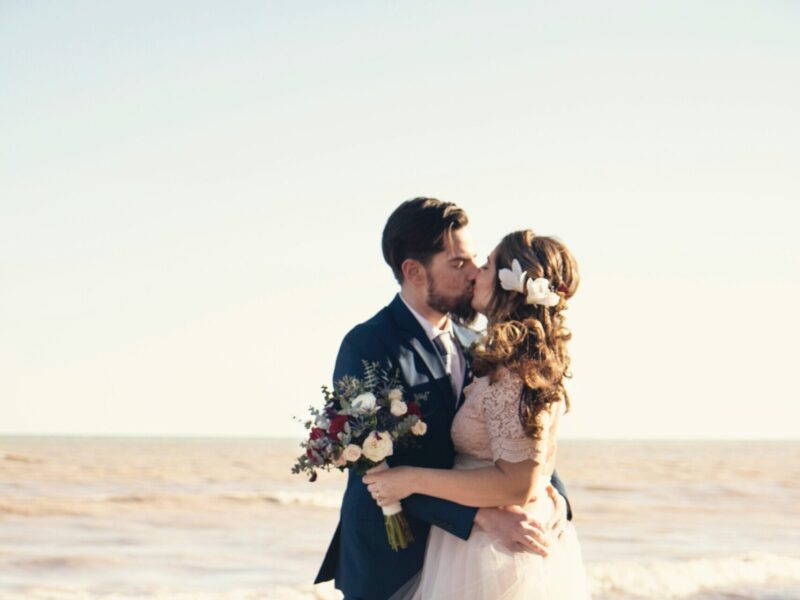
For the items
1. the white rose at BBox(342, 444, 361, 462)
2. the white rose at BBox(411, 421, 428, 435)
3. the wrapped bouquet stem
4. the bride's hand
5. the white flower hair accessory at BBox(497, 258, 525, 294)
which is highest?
the white flower hair accessory at BBox(497, 258, 525, 294)

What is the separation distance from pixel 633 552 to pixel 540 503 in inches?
421

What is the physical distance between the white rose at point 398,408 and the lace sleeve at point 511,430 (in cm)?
33

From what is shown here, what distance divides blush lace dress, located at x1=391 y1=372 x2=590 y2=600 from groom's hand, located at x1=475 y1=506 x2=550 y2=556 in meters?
0.04

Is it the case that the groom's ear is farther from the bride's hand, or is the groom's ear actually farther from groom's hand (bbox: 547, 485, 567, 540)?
groom's hand (bbox: 547, 485, 567, 540)

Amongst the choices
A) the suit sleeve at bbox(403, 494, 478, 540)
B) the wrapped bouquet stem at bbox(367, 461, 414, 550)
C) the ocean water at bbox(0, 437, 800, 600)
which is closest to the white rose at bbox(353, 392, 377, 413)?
the wrapped bouquet stem at bbox(367, 461, 414, 550)

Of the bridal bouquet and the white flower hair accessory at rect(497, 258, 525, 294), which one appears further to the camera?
the white flower hair accessory at rect(497, 258, 525, 294)

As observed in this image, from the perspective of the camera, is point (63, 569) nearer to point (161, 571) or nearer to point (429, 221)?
point (161, 571)

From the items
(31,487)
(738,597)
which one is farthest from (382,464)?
(31,487)

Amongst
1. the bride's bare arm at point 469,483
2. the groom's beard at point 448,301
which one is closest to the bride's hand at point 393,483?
the bride's bare arm at point 469,483

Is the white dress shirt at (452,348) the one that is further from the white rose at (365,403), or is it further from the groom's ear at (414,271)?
the white rose at (365,403)

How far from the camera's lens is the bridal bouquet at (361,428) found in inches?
164

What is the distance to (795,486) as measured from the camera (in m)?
25.1

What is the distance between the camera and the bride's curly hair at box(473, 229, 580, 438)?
4234mm

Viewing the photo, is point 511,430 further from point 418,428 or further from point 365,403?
point 365,403
